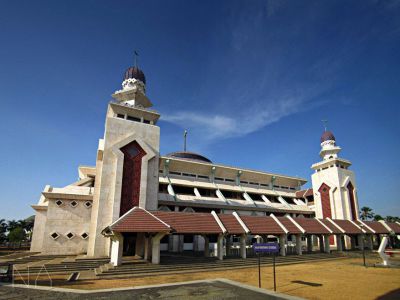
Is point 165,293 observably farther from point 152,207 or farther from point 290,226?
point 290,226

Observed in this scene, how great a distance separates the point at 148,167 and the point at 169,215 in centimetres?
698

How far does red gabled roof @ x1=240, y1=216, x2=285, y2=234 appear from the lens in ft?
81.4

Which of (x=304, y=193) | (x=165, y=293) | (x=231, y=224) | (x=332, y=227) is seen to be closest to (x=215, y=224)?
(x=231, y=224)

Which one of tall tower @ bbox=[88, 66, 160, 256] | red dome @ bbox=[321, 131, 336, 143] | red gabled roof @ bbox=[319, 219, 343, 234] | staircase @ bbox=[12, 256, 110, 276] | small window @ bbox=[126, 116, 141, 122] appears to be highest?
red dome @ bbox=[321, 131, 336, 143]

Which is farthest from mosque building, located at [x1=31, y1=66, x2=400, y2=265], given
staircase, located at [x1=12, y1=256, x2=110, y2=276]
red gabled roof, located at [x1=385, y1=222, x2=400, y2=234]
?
staircase, located at [x1=12, y1=256, x2=110, y2=276]

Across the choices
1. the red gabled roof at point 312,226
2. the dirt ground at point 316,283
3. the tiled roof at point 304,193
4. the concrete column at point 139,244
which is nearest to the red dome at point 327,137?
the tiled roof at point 304,193

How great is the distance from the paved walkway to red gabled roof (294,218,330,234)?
707 inches

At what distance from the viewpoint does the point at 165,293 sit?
12219 mm

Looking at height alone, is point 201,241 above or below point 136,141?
below

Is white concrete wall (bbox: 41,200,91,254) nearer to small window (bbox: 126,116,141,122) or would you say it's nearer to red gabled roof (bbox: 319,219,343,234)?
small window (bbox: 126,116,141,122)

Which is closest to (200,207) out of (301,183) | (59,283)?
(59,283)

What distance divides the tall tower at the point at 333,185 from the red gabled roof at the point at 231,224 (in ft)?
85.4

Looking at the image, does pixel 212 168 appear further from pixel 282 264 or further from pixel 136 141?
pixel 282 264

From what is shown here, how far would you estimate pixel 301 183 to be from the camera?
171 feet
